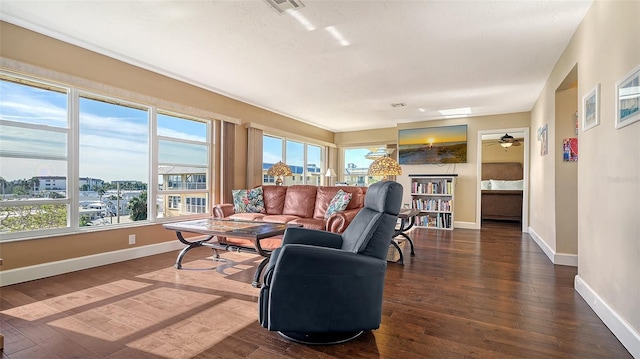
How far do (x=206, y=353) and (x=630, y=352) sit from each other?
2.50 meters

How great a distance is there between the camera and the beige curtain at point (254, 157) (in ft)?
18.3

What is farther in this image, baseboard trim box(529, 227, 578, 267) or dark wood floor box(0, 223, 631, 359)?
baseboard trim box(529, 227, 578, 267)

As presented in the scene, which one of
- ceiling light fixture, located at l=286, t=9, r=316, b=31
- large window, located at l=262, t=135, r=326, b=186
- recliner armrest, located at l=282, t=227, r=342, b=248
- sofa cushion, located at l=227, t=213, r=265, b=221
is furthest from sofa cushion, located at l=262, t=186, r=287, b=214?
ceiling light fixture, located at l=286, t=9, r=316, b=31

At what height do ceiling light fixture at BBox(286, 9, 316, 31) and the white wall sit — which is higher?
ceiling light fixture at BBox(286, 9, 316, 31)

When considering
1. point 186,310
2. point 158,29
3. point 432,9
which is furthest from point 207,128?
point 432,9

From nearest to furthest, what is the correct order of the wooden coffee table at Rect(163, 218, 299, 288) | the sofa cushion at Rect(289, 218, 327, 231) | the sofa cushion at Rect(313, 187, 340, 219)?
the wooden coffee table at Rect(163, 218, 299, 288)
the sofa cushion at Rect(289, 218, 327, 231)
the sofa cushion at Rect(313, 187, 340, 219)

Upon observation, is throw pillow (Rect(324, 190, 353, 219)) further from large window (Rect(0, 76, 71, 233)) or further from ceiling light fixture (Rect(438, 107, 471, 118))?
ceiling light fixture (Rect(438, 107, 471, 118))

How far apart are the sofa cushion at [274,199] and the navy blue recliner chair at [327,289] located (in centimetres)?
305

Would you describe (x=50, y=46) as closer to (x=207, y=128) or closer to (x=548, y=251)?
(x=207, y=128)

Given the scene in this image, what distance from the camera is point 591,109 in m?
2.48

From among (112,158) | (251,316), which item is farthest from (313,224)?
(112,158)

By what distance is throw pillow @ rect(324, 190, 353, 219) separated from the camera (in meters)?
4.16

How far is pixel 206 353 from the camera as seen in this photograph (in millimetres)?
1741

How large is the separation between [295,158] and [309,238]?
5138mm
